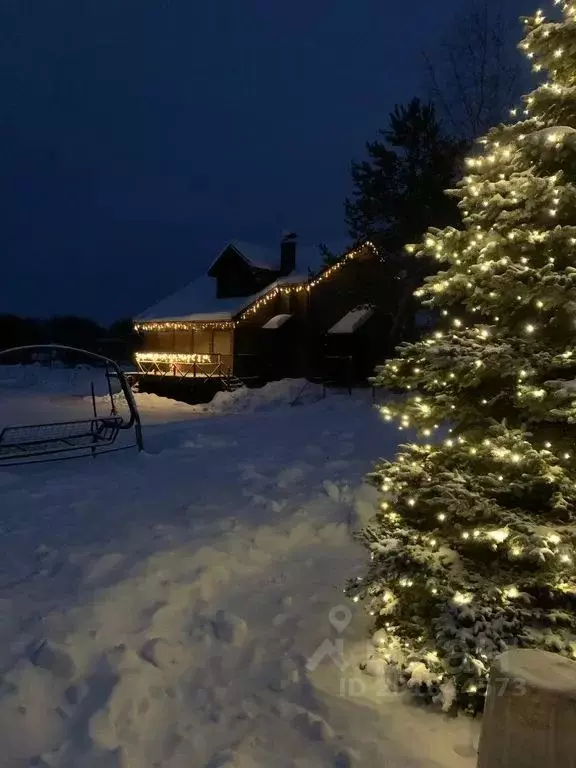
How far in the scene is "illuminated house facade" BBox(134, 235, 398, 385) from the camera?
28656 mm

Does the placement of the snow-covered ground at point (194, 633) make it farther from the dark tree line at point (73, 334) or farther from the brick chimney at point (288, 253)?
the dark tree line at point (73, 334)

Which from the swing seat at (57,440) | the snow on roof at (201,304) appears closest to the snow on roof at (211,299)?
the snow on roof at (201,304)

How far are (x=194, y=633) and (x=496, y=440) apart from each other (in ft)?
9.03

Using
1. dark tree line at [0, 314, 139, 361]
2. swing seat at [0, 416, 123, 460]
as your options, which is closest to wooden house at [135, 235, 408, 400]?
dark tree line at [0, 314, 139, 361]

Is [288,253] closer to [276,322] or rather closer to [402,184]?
[276,322]

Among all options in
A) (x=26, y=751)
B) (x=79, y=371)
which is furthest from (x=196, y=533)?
(x=79, y=371)

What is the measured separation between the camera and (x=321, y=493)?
8.28 metres

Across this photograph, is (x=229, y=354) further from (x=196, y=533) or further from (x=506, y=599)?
(x=506, y=599)

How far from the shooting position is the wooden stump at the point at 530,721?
2.78 metres

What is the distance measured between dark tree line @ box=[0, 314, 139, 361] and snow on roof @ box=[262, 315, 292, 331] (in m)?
16.0

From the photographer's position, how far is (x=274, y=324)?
2894 cm

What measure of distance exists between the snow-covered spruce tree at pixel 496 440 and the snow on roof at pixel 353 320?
22043mm

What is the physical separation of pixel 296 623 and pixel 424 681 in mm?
1352
